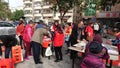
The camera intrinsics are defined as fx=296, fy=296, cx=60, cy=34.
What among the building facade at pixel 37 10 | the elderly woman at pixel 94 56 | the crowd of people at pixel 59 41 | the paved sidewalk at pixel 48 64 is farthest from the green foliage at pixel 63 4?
the building facade at pixel 37 10

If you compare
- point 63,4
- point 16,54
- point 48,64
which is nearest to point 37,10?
point 63,4

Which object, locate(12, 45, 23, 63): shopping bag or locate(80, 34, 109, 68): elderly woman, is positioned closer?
locate(80, 34, 109, 68): elderly woman

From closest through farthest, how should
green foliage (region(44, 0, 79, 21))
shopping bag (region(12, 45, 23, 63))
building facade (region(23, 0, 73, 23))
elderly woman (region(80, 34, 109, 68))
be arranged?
elderly woman (region(80, 34, 109, 68)), shopping bag (region(12, 45, 23, 63)), green foliage (region(44, 0, 79, 21)), building facade (region(23, 0, 73, 23))

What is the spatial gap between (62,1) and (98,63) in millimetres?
33986

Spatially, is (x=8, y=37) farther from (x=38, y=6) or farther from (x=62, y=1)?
(x=38, y=6)

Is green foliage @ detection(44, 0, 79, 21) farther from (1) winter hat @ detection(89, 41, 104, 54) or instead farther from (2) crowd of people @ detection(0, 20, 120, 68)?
(1) winter hat @ detection(89, 41, 104, 54)

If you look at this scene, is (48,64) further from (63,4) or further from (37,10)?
(37,10)

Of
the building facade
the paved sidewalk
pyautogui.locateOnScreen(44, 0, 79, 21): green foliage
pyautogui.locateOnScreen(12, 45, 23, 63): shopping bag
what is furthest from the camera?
the building facade

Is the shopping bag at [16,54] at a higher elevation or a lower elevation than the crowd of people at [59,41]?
lower

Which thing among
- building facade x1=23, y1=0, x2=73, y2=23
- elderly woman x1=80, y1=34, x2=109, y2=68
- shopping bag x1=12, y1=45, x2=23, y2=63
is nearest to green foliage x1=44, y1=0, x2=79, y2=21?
shopping bag x1=12, y1=45, x2=23, y2=63

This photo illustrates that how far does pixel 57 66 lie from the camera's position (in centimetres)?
1110

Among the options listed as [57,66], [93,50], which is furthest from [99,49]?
[57,66]

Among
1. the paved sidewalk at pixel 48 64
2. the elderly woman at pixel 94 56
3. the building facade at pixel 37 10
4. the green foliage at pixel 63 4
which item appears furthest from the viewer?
the building facade at pixel 37 10

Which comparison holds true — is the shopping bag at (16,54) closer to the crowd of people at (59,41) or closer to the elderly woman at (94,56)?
the crowd of people at (59,41)
